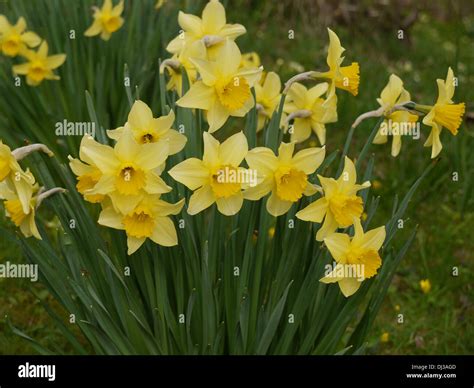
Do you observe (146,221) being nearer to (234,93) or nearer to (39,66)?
(234,93)

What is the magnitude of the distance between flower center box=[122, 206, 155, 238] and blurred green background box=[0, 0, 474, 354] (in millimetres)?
674

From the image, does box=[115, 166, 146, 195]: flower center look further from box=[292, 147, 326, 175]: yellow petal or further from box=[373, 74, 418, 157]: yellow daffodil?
box=[373, 74, 418, 157]: yellow daffodil

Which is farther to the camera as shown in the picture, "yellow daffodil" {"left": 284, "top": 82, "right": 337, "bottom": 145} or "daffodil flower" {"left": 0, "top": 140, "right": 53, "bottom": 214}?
"yellow daffodil" {"left": 284, "top": 82, "right": 337, "bottom": 145}

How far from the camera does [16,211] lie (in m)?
1.99

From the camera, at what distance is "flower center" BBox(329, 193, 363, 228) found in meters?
1.91

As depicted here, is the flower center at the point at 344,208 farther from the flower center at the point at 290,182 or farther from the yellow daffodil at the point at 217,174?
the yellow daffodil at the point at 217,174

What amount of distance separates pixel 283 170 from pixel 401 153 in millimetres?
2090

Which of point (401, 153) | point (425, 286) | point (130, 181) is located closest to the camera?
point (130, 181)

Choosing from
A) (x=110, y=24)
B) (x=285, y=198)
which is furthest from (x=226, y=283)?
(x=110, y=24)

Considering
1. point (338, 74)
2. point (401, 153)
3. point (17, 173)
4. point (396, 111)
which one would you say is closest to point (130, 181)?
point (17, 173)

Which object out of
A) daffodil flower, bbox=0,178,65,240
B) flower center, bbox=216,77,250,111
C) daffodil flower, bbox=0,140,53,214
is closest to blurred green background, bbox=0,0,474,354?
daffodil flower, bbox=0,178,65,240

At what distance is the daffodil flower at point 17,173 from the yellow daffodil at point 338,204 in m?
0.67

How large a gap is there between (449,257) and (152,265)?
1.61m

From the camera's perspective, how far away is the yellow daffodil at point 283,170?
1.88 metres
